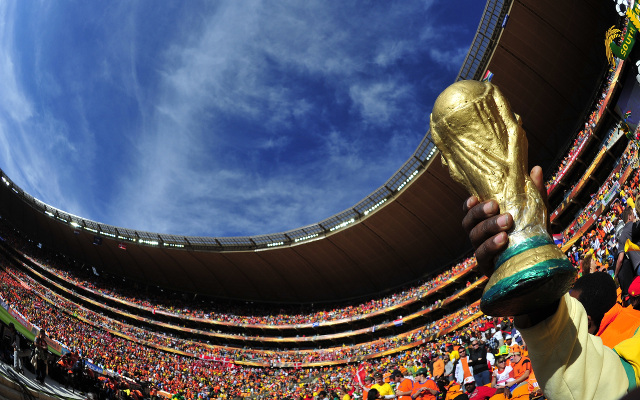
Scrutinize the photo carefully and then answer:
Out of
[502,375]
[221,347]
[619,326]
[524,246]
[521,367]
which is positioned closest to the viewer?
[524,246]

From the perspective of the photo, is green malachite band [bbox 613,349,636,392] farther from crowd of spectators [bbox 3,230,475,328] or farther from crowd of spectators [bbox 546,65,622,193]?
crowd of spectators [bbox 3,230,475,328]

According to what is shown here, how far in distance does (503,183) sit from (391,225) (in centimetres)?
3285

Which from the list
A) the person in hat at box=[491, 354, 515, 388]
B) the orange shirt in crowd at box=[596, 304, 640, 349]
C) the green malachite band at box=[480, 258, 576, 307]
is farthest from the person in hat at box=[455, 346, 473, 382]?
the green malachite band at box=[480, 258, 576, 307]

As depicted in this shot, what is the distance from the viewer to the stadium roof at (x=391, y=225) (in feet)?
80.8

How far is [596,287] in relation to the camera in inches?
117

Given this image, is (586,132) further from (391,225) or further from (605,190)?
(391,225)

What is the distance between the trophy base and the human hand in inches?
2.7

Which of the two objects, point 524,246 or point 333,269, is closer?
point 524,246

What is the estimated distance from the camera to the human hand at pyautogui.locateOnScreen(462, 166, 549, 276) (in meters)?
1.54

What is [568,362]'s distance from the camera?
5.23 feet

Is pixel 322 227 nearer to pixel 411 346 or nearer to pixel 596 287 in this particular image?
pixel 411 346

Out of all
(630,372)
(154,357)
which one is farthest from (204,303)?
(630,372)

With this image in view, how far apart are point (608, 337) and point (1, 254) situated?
54.1 meters

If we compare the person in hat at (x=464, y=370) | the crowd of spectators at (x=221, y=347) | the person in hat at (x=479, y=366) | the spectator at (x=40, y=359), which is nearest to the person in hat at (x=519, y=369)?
the person in hat at (x=479, y=366)
